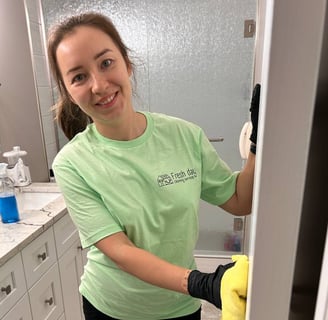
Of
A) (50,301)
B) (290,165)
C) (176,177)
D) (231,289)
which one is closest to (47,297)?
(50,301)

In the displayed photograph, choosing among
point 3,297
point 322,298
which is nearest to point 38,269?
point 3,297

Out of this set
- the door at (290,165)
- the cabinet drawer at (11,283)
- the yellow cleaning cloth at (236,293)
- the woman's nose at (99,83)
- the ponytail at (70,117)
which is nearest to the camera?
the door at (290,165)

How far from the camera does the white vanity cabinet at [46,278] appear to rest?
43.9 inches

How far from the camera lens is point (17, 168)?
1746 mm

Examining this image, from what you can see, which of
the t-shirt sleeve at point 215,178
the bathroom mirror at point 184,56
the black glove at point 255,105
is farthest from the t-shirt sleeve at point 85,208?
the bathroom mirror at point 184,56

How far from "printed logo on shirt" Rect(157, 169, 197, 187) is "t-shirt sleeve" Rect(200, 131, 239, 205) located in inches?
1.8

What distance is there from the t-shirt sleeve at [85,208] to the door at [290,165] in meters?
0.42

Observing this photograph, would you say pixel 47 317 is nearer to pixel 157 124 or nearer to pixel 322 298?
pixel 157 124

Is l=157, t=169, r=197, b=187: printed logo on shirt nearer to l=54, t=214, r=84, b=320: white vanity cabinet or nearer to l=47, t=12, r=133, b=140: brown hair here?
l=47, t=12, r=133, b=140: brown hair

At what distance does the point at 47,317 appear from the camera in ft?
4.46

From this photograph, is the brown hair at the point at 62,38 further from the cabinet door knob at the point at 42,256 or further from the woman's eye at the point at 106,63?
the cabinet door knob at the point at 42,256

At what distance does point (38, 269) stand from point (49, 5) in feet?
5.28

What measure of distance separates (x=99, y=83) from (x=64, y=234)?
1.02m

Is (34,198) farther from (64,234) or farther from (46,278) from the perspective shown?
(46,278)
